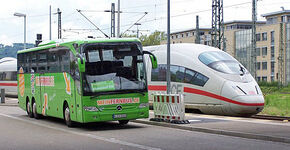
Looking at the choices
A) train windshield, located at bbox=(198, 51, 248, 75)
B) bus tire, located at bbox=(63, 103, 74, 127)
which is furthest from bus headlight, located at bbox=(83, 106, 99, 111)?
train windshield, located at bbox=(198, 51, 248, 75)

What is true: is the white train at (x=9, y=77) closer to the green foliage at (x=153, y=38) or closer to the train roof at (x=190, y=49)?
the train roof at (x=190, y=49)

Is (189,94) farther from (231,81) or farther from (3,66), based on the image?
(3,66)

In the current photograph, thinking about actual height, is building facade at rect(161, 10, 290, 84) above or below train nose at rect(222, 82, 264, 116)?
above

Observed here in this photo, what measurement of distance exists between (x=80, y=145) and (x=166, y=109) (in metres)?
5.81

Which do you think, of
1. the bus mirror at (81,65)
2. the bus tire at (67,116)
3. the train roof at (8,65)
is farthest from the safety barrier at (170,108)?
the train roof at (8,65)

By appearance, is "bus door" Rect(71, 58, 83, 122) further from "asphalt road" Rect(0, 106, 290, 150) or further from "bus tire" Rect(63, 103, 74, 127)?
"bus tire" Rect(63, 103, 74, 127)

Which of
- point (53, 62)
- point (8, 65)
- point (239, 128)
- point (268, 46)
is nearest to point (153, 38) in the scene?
point (268, 46)

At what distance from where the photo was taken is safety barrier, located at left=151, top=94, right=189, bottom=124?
17281 mm

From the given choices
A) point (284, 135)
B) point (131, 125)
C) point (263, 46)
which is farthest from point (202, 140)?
point (263, 46)

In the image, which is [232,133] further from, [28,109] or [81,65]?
[28,109]

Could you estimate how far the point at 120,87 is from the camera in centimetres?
1653

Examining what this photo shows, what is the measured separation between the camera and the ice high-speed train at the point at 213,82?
69.4 ft

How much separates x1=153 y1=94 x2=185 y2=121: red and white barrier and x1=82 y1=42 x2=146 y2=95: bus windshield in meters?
1.30

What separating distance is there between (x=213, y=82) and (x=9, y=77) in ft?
97.3
